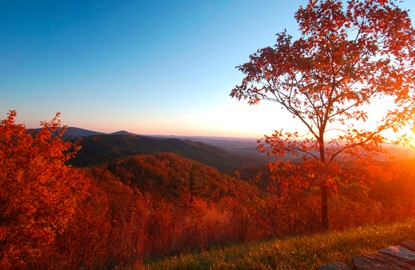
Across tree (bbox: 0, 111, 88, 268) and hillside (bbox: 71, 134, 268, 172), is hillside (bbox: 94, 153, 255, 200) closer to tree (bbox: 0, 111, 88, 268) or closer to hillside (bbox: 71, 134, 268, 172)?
tree (bbox: 0, 111, 88, 268)

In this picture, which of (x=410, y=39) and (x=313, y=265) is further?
(x=410, y=39)

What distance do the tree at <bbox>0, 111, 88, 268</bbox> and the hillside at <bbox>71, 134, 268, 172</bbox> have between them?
76082 millimetres

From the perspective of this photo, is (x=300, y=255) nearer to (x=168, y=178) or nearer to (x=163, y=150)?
(x=168, y=178)

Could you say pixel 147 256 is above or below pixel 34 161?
below

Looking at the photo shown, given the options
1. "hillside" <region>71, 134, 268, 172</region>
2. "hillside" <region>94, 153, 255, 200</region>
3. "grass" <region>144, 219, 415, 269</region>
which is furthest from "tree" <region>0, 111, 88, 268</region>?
"hillside" <region>71, 134, 268, 172</region>

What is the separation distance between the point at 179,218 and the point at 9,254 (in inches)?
182

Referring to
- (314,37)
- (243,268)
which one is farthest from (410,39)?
(243,268)

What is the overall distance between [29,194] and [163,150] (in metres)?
119

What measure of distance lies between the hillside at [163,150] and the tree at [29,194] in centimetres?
7608

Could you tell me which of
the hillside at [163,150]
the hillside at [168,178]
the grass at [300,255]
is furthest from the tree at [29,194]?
the hillside at [163,150]

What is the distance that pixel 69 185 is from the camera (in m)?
7.67

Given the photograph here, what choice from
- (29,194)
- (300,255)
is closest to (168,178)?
(29,194)

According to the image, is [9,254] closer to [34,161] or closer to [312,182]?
[34,161]

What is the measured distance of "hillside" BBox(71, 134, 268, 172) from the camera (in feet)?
306
